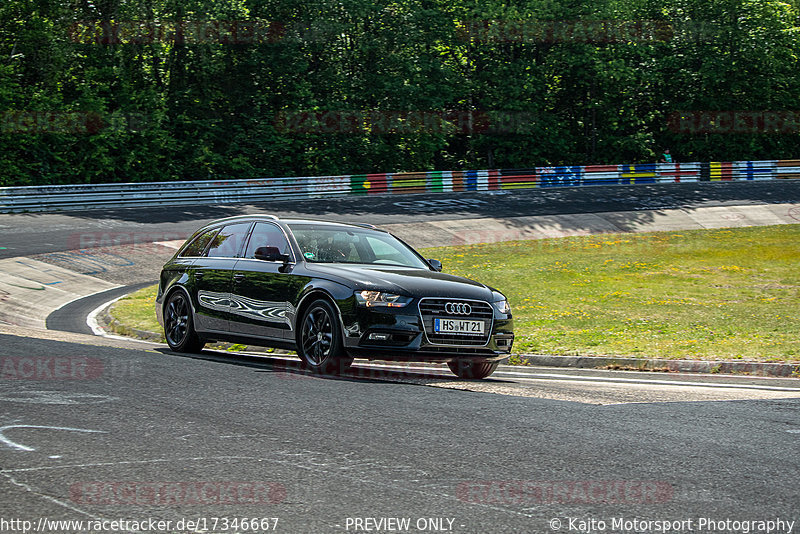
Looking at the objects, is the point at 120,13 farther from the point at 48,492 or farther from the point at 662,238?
the point at 48,492

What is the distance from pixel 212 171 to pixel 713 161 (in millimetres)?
30797

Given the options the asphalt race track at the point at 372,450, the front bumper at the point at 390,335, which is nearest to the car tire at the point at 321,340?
the front bumper at the point at 390,335

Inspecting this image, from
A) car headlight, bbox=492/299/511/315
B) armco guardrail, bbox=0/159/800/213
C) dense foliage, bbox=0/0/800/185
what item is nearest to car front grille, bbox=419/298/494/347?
car headlight, bbox=492/299/511/315

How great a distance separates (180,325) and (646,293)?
11800mm

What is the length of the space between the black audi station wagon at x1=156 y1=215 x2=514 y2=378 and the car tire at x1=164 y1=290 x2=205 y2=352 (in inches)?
0.6

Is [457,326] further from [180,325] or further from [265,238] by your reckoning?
[180,325]

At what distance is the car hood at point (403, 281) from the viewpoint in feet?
31.8

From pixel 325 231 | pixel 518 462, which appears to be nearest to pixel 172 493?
pixel 518 462

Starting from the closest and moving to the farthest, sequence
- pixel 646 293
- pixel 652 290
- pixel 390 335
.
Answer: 1. pixel 390 335
2. pixel 646 293
3. pixel 652 290

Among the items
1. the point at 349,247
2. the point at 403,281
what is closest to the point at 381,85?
the point at 349,247

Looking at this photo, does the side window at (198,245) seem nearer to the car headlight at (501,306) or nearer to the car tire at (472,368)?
the car tire at (472,368)

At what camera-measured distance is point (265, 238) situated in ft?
37.4

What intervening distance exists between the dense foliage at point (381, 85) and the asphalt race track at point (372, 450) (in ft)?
107

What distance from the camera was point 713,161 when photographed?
5669 cm
